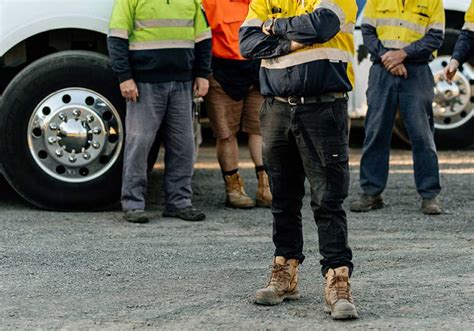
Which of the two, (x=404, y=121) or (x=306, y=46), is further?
(x=404, y=121)

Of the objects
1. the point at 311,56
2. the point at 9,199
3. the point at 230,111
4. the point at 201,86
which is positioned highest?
the point at 311,56

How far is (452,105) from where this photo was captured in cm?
1089

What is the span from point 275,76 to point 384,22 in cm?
298

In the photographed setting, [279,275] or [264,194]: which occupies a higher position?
Result: [279,275]

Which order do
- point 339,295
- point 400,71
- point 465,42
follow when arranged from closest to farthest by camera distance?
point 339,295 → point 400,71 → point 465,42

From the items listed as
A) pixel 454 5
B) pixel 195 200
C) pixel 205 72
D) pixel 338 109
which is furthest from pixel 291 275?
pixel 454 5

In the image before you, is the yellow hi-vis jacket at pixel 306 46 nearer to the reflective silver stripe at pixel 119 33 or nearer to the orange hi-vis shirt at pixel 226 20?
the reflective silver stripe at pixel 119 33

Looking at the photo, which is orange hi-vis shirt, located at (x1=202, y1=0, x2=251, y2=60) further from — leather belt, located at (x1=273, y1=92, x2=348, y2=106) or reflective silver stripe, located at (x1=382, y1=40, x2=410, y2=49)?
leather belt, located at (x1=273, y1=92, x2=348, y2=106)

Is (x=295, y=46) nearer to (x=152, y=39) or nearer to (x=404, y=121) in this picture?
(x=152, y=39)

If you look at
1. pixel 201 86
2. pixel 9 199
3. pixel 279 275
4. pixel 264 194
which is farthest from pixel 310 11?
pixel 9 199

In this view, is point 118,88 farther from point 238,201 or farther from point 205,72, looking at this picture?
point 238,201

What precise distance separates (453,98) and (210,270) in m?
4.90

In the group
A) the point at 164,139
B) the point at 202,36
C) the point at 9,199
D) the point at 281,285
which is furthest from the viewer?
the point at 9,199

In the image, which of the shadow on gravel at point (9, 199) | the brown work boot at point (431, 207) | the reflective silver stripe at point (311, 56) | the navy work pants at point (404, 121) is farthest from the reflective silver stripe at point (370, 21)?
the reflective silver stripe at point (311, 56)
